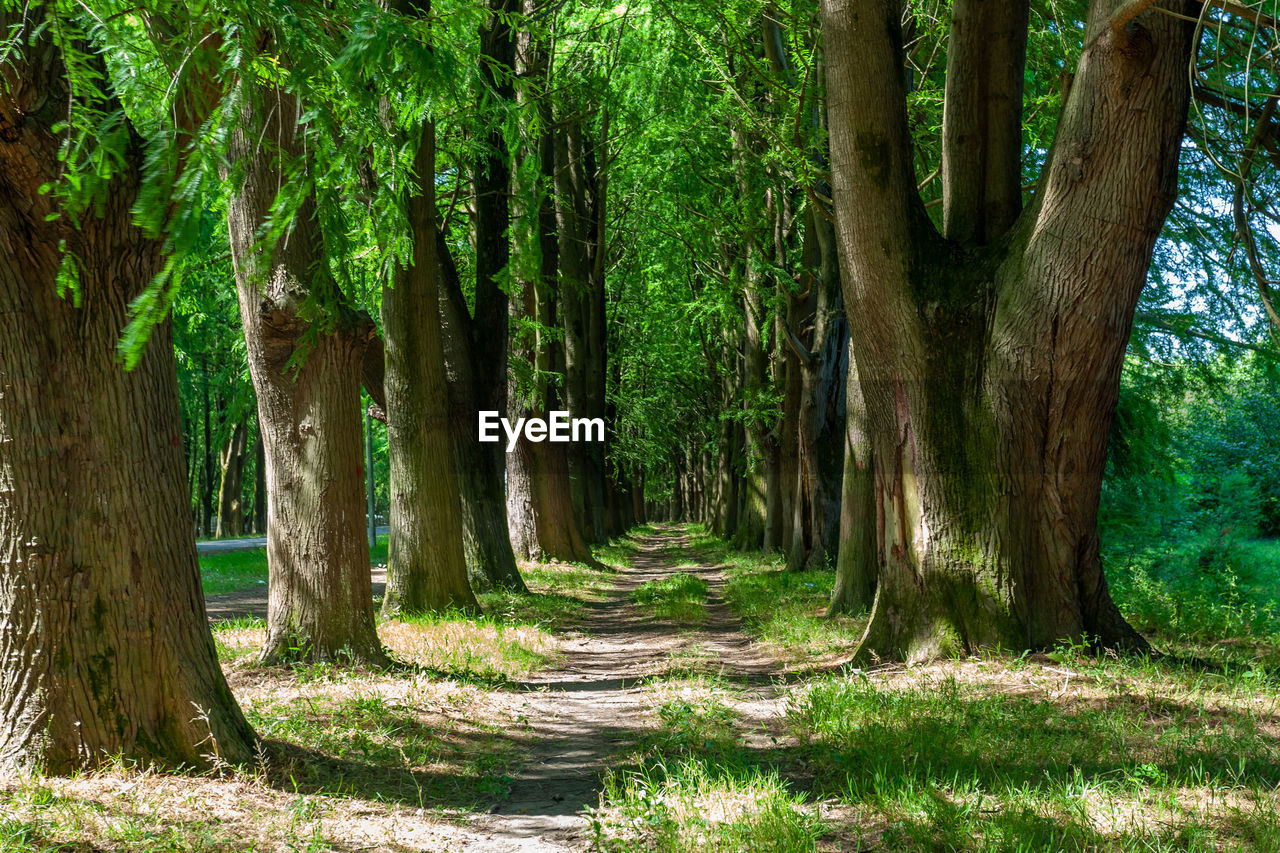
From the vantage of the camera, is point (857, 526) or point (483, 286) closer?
point (857, 526)

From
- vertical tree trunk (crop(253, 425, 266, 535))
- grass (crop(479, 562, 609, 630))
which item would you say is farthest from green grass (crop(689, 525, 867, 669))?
vertical tree trunk (crop(253, 425, 266, 535))

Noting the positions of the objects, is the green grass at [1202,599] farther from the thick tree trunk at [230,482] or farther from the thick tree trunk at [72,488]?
the thick tree trunk at [230,482]

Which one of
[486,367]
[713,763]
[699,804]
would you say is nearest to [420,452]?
[486,367]

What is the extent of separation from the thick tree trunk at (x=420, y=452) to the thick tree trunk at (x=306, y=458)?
3.06 m

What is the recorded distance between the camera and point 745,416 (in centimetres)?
1981

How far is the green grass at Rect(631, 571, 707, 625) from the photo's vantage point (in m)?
12.8

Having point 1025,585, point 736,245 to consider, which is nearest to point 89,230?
point 1025,585

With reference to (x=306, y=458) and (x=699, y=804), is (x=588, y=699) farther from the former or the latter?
(x=699, y=804)

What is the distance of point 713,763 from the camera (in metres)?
5.24

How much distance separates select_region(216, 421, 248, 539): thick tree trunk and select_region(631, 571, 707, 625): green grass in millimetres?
24524

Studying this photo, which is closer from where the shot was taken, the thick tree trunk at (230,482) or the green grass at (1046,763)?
the green grass at (1046,763)

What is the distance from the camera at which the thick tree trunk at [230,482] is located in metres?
36.4

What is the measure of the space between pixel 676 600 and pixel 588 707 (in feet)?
20.5

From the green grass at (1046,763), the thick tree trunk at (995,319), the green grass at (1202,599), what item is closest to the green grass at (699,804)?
the green grass at (1046,763)
